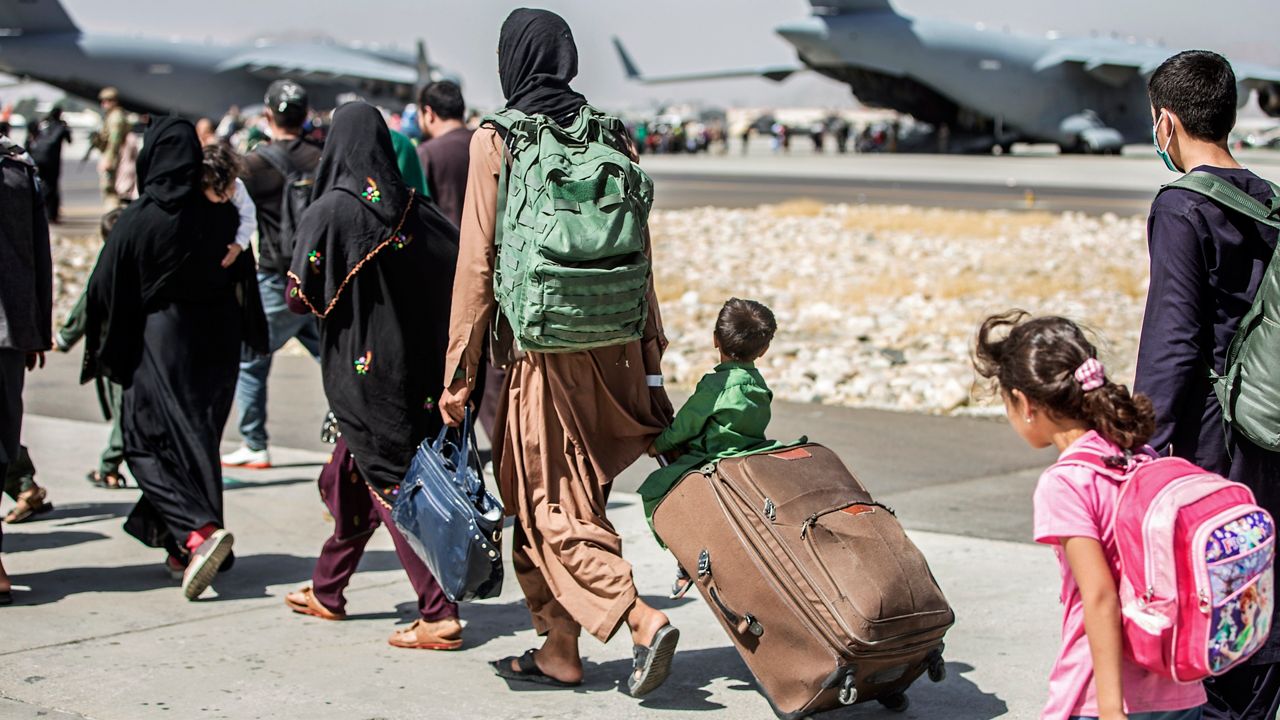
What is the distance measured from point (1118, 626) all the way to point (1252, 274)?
1.17 meters

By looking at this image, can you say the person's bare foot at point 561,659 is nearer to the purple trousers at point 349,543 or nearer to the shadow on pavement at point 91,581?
the purple trousers at point 349,543

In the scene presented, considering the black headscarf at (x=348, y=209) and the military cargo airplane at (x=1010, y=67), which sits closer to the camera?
the black headscarf at (x=348, y=209)

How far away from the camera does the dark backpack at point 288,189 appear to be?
6.82 metres

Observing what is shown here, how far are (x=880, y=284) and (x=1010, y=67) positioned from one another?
3964cm

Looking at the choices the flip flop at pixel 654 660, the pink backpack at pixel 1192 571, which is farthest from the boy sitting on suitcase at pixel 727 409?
the pink backpack at pixel 1192 571

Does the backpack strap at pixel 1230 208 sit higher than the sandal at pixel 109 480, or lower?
higher

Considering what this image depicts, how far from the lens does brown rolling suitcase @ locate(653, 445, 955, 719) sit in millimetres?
3893

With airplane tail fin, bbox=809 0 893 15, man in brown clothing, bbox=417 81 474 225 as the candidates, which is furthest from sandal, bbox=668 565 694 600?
airplane tail fin, bbox=809 0 893 15

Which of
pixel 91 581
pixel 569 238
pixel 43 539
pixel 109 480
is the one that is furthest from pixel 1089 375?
pixel 109 480

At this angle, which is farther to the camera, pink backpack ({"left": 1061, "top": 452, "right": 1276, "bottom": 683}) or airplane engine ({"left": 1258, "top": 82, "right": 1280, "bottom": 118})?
airplane engine ({"left": 1258, "top": 82, "right": 1280, "bottom": 118})

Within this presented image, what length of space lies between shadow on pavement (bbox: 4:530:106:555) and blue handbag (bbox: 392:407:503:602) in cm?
242

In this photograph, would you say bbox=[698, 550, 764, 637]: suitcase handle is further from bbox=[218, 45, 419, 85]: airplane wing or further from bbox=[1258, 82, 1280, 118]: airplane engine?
bbox=[218, 45, 419, 85]: airplane wing

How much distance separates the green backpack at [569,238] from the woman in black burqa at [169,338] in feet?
6.46

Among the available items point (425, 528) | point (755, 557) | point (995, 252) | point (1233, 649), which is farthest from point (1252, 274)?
point (995, 252)
